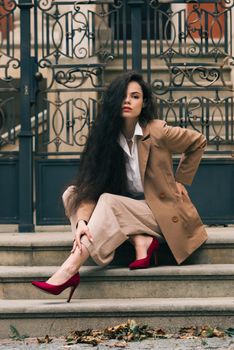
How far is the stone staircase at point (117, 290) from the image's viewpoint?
7426 millimetres

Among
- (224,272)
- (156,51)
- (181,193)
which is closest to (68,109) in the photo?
(156,51)

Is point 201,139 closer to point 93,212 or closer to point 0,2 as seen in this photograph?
point 93,212

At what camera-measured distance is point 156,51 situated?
10.0 meters

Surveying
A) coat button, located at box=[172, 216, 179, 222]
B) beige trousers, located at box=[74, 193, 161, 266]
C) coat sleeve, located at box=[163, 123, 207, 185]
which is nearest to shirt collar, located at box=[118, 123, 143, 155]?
coat sleeve, located at box=[163, 123, 207, 185]

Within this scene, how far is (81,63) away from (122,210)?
2.42m

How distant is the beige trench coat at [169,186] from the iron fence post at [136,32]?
5.19ft

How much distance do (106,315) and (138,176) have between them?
3.69ft

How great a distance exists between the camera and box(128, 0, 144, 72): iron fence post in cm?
956

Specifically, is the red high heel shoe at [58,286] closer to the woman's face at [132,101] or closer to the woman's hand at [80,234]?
the woman's hand at [80,234]

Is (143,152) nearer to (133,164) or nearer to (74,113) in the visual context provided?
(133,164)

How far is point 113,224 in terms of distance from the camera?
25.0 ft

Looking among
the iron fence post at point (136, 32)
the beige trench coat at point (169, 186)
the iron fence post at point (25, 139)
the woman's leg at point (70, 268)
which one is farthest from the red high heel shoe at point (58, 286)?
the iron fence post at point (136, 32)

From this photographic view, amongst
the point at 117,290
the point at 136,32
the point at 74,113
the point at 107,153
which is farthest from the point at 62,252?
the point at 136,32

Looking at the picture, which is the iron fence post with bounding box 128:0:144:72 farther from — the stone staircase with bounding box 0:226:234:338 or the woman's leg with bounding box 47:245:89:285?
the woman's leg with bounding box 47:245:89:285
